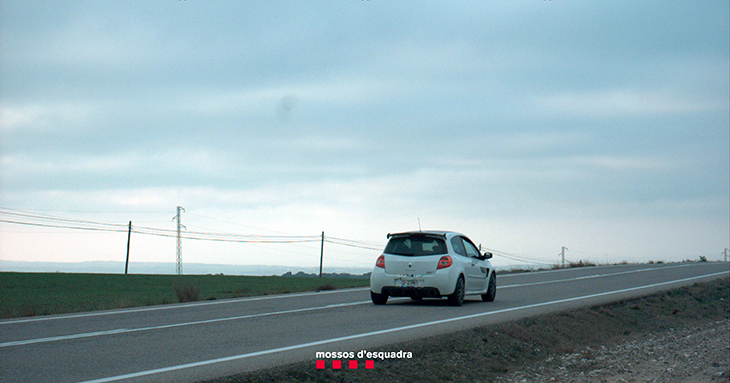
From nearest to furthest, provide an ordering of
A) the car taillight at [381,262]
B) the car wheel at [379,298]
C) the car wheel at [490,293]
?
1. the car taillight at [381,262]
2. the car wheel at [379,298]
3. the car wheel at [490,293]

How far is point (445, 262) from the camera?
15.5 metres

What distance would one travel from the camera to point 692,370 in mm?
12719

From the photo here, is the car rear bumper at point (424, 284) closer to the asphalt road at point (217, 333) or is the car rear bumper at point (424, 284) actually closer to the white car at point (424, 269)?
the white car at point (424, 269)

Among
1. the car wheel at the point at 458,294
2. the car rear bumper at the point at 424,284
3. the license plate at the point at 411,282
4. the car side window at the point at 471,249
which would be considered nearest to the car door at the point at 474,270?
the car side window at the point at 471,249

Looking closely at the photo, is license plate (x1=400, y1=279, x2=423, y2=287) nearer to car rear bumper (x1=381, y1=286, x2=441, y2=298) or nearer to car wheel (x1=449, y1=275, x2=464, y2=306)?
car rear bumper (x1=381, y1=286, x2=441, y2=298)

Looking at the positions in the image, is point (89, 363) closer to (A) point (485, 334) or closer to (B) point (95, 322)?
(B) point (95, 322)

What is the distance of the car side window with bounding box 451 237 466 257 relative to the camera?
53.5ft

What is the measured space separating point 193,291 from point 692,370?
44.2ft

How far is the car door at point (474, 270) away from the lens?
16.5m

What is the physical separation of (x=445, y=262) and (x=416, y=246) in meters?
0.83

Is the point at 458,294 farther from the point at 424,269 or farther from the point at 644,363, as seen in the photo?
the point at 644,363

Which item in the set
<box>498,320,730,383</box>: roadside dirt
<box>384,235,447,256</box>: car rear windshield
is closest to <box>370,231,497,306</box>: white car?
<box>384,235,447,256</box>: car rear windshield

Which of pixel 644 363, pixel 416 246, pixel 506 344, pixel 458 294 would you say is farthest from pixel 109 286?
pixel 644 363

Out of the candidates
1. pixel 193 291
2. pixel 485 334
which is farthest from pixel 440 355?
pixel 193 291
